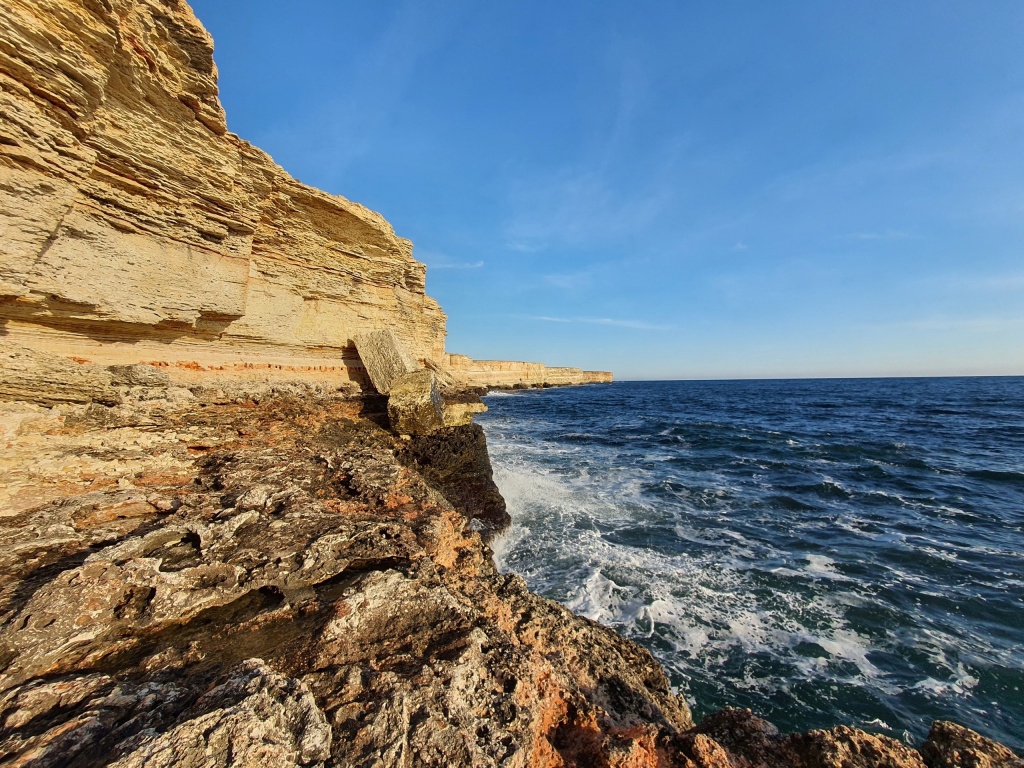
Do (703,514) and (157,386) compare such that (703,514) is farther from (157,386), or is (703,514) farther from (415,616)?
(157,386)

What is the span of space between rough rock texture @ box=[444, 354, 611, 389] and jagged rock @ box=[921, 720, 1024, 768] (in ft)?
144

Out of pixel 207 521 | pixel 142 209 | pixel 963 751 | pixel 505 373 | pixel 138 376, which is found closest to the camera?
pixel 963 751

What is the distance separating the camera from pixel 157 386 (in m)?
7.27

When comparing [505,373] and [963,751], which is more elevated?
[505,373]

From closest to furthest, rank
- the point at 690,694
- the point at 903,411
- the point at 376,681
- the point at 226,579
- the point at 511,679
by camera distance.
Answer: the point at 376,681 → the point at 511,679 → the point at 226,579 → the point at 690,694 → the point at 903,411

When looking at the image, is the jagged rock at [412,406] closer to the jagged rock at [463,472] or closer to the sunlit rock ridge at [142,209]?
the jagged rock at [463,472]

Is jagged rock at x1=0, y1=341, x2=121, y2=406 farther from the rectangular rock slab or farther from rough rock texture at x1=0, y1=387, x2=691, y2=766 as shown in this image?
the rectangular rock slab

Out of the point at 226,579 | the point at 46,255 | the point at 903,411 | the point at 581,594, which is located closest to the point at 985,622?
the point at 581,594

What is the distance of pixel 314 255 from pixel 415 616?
11.8 m

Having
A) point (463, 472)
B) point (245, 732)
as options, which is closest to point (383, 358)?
point (463, 472)

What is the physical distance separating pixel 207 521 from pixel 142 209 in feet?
21.9

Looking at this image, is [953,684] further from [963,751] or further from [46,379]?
[46,379]

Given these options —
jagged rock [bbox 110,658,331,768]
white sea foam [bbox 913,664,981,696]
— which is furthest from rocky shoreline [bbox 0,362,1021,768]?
white sea foam [bbox 913,664,981,696]

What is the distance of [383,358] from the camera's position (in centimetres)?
1216
